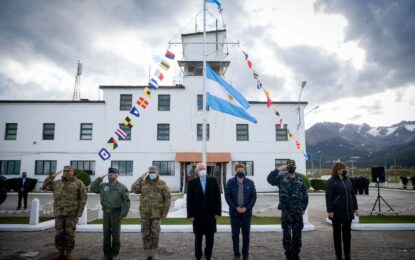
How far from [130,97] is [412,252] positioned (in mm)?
24443

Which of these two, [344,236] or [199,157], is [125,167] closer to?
[199,157]

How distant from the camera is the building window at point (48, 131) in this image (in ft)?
89.8

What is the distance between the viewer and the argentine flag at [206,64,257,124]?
12305mm

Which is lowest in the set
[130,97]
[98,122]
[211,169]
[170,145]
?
[211,169]

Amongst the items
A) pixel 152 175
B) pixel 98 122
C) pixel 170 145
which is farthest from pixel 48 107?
pixel 152 175

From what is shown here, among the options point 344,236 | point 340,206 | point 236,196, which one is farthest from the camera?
point 236,196

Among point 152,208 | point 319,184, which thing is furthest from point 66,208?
point 319,184

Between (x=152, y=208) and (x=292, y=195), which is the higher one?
(x=292, y=195)

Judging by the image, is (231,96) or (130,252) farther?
(231,96)

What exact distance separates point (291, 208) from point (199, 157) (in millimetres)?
19850

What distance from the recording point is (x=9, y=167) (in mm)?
→ 27109

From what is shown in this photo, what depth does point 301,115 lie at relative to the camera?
28281 millimetres

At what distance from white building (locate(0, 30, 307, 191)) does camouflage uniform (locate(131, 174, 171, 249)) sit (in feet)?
64.2

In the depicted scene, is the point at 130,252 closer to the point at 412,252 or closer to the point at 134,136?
the point at 412,252
